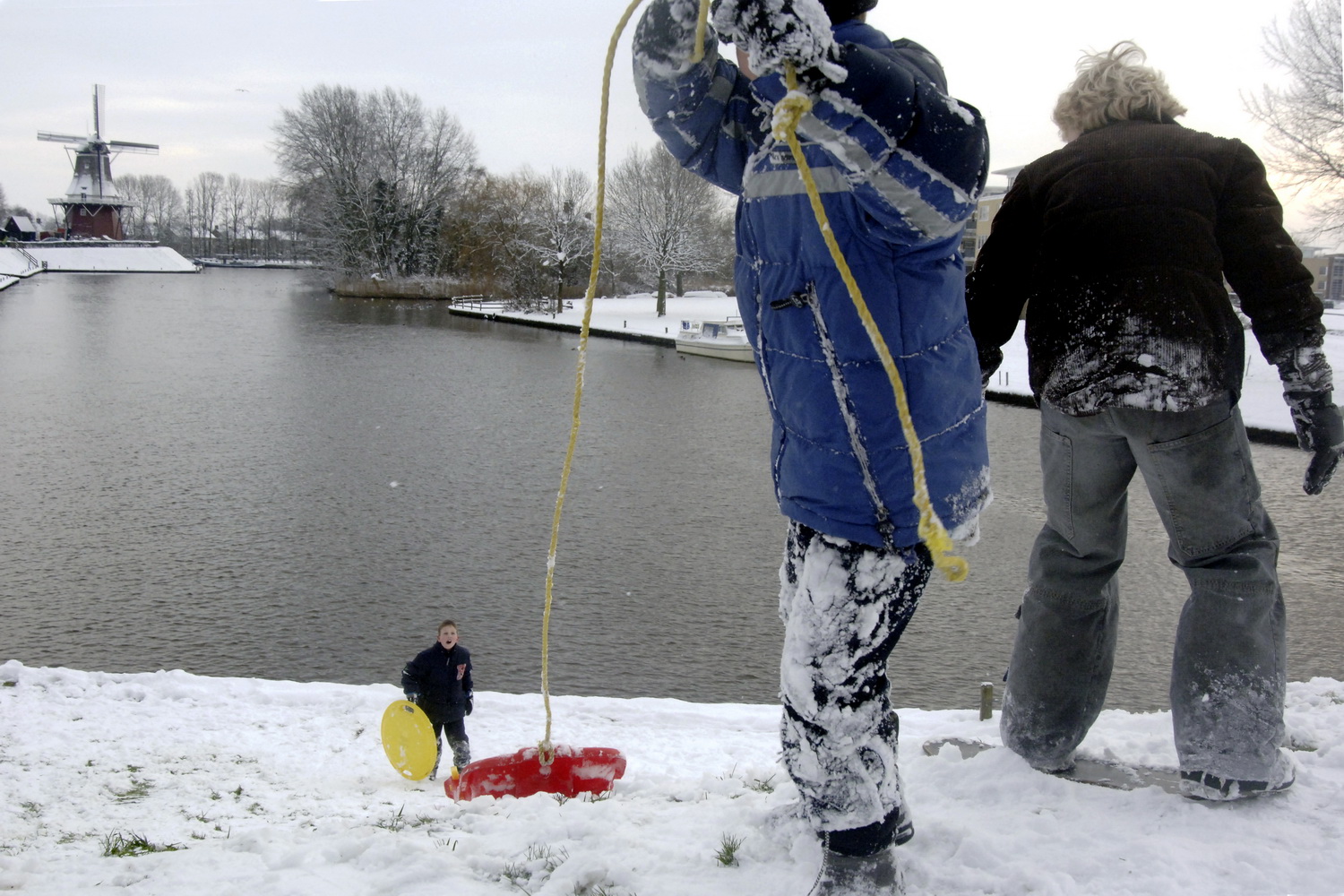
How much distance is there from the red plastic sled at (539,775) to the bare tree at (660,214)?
4030cm

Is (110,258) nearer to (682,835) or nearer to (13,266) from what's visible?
(13,266)

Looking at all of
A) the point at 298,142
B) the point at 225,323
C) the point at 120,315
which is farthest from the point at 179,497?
the point at 298,142

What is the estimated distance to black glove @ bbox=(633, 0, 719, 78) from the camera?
5.82ft

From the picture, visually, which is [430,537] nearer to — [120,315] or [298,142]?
[120,315]

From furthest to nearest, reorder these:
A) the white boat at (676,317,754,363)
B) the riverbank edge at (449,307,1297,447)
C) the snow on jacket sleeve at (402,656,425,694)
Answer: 1. the white boat at (676,317,754,363)
2. the riverbank edge at (449,307,1297,447)
3. the snow on jacket sleeve at (402,656,425,694)

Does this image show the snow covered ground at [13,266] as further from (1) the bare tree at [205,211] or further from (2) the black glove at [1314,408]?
(2) the black glove at [1314,408]

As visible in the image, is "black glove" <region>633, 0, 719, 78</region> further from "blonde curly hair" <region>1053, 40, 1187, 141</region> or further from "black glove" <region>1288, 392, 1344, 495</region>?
"black glove" <region>1288, 392, 1344, 495</region>

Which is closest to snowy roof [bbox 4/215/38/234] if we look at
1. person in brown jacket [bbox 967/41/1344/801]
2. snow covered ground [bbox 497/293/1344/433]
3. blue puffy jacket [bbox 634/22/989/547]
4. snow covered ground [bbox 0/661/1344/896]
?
snow covered ground [bbox 497/293/1344/433]

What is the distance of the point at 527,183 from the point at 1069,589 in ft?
158

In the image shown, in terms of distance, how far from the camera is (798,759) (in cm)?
206

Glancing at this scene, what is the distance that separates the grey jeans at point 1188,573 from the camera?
2.36m

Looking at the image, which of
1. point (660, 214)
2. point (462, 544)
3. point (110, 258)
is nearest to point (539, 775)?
point (462, 544)

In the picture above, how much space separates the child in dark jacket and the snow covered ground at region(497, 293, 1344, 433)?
111 inches

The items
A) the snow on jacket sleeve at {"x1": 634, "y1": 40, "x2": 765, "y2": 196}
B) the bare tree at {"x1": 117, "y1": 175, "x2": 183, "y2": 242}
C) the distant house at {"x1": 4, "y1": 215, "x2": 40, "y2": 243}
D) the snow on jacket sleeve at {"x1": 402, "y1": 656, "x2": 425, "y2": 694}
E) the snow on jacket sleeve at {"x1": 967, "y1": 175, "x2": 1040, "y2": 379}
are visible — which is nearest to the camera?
the snow on jacket sleeve at {"x1": 634, "y1": 40, "x2": 765, "y2": 196}
